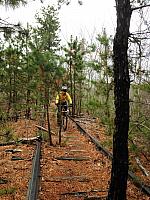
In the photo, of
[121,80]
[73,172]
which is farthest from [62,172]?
[121,80]

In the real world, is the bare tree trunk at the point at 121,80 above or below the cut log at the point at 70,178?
above

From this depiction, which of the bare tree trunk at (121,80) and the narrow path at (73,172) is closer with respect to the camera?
the bare tree trunk at (121,80)

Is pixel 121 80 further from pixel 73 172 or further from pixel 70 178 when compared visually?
pixel 73 172

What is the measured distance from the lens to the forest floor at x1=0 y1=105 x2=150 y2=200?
23.5 feet

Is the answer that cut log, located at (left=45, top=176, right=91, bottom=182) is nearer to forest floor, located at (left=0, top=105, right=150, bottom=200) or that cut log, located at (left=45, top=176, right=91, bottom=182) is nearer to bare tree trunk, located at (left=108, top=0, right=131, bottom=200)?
forest floor, located at (left=0, top=105, right=150, bottom=200)

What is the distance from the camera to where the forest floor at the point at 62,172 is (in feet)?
23.5

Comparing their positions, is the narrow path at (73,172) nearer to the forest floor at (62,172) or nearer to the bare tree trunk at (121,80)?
the forest floor at (62,172)

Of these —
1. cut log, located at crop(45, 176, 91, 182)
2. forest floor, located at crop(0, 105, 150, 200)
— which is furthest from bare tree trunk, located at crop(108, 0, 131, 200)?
cut log, located at crop(45, 176, 91, 182)

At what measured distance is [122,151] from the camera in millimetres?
6121

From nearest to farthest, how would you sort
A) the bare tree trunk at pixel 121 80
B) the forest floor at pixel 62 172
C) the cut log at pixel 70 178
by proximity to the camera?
the bare tree trunk at pixel 121 80
the forest floor at pixel 62 172
the cut log at pixel 70 178

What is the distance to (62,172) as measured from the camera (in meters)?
8.81

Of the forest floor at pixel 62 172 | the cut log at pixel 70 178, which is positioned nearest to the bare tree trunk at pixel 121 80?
the forest floor at pixel 62 172

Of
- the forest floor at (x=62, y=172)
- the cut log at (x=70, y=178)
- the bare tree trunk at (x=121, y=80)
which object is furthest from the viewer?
the cut log at (x=70, y=178)

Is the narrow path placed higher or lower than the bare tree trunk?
lower
